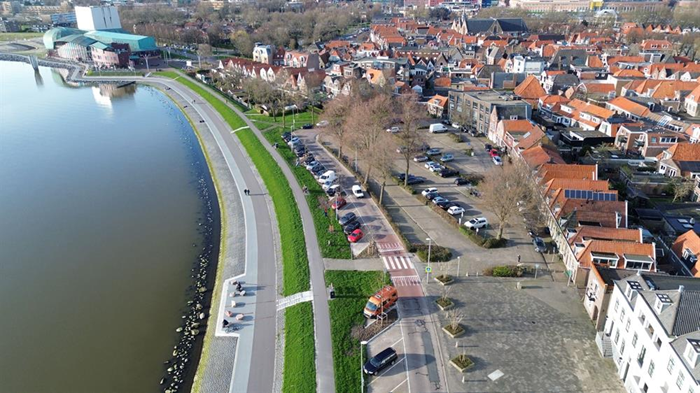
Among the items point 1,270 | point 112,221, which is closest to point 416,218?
point 112,221

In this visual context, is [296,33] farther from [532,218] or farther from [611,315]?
[611,315]

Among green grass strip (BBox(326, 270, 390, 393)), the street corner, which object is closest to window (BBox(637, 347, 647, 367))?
the street corner

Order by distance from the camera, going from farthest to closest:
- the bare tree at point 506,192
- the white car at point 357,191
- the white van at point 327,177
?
the white van at point 327,177, the white car at point 357,191, the bare tree at point 506,192

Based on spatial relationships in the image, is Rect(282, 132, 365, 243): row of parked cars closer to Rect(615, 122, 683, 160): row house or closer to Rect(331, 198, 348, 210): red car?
Rect(331, 198, 348, 210): red car

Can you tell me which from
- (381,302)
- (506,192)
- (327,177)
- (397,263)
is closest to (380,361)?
(381,302)

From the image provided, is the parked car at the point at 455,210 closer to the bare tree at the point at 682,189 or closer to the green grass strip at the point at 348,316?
the green grass strip at the point at 348,316

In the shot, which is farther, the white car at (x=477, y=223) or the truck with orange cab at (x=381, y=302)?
the white car at (x=477, y=223)

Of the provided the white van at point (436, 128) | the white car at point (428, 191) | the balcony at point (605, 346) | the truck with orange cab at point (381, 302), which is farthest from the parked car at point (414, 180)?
the balcony at point (605, 346)
